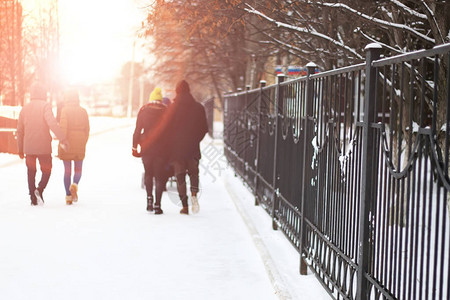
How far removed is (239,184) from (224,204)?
336 cm

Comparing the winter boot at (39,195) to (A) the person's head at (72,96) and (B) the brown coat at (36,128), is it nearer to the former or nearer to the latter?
(B) the brown coat at (36,128)

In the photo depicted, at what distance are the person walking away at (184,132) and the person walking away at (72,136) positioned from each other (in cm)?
165

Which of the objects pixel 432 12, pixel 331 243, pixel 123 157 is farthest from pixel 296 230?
pixel 123 157

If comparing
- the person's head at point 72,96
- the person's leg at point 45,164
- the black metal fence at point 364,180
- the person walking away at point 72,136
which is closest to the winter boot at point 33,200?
the person's leg at point 45,164

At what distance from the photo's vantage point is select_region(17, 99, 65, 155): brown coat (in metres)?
10.1

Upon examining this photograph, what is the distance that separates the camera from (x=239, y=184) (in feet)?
48.1

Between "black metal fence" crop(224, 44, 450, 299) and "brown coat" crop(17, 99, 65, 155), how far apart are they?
11.0 feet

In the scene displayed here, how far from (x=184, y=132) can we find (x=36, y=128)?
2259 millimetres

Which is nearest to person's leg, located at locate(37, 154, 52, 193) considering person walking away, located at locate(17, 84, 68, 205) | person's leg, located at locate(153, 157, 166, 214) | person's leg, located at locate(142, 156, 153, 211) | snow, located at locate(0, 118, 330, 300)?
person walking away, located at locate(17, 84, 68, 205)

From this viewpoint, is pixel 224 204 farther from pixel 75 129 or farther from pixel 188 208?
pixel 75 129

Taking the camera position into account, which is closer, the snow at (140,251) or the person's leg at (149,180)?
the snow at (140,251)

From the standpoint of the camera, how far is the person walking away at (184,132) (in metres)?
9.84

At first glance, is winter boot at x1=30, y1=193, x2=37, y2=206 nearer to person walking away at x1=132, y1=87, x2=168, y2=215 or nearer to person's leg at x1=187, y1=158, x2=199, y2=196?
person walking away at x1=132, y1=87, x2=168, y2=215

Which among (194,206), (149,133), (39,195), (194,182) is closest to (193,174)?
(194,182)
